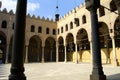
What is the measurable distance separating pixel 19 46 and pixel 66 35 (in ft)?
83.9

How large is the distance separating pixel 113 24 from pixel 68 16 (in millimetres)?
12196

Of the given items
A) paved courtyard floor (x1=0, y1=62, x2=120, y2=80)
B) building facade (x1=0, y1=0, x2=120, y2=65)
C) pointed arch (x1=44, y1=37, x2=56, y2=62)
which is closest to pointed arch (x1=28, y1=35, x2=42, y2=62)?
building facade (x1=0, y1=0, x2=120, y2=65)

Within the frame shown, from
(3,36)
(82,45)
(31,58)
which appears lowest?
(31,58)

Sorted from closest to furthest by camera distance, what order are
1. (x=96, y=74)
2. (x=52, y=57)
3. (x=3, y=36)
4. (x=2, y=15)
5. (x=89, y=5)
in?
(x=96, y=74)
(x=89, y=5)
(x=2, y=15)
(x=3, y=36)
(x=52, y=57)

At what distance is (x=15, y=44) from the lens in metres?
4.19

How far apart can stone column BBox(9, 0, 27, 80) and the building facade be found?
16.3 metres

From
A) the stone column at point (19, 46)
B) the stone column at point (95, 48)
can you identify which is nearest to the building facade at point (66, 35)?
the stone column at point (95, 48)

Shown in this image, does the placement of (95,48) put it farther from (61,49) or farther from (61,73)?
(61,49)

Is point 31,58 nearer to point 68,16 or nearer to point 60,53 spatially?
point 60,53

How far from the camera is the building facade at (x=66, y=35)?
2142 centimetres

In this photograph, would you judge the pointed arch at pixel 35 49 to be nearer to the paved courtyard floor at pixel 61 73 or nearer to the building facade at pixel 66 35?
the building facade at pixel 66 35

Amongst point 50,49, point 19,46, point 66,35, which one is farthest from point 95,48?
point 50,49

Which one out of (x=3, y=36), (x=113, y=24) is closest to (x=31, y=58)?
(x=3, y=36)

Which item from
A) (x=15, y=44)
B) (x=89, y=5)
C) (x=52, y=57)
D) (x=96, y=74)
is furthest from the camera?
(x=52, y=57)
